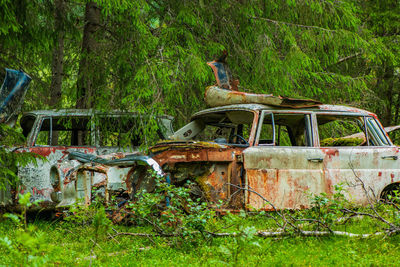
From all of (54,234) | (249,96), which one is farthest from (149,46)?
(54,234)

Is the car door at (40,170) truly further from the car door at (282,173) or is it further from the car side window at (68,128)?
the car door at (282,173)

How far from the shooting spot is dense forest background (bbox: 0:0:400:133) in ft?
27.2

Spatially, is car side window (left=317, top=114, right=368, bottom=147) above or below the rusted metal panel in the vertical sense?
below

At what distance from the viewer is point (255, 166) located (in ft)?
20.5

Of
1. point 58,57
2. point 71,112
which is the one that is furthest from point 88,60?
point 58,57

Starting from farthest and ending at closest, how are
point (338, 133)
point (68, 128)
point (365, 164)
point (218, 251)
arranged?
point (338, 133), point (68, 128), point (365, 164), point (218, 251)

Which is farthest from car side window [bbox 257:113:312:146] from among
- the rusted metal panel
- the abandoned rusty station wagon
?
the rusted metal panel

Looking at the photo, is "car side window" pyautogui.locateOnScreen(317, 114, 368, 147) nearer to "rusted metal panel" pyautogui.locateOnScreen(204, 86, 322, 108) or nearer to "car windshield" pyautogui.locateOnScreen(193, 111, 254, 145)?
"rusted metal panel" pyautogui.locateOnScreen(204, 86, 322, 108)

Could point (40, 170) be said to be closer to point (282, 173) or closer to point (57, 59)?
point (282, 173)

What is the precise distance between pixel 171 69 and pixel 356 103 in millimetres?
6024

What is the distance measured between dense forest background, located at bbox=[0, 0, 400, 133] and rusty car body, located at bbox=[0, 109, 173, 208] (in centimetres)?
29

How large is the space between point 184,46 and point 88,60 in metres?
2.04

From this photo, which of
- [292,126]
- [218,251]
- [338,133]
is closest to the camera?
[218,251]

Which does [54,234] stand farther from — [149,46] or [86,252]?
[149,46]
